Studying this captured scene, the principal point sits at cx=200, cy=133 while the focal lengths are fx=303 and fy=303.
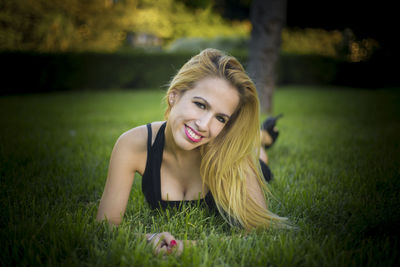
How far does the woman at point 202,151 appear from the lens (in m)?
1.87

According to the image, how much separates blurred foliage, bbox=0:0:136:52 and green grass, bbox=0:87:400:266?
43.3ft

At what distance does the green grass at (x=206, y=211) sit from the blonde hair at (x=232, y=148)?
131mm

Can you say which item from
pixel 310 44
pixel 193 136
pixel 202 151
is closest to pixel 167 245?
pixel 193 136

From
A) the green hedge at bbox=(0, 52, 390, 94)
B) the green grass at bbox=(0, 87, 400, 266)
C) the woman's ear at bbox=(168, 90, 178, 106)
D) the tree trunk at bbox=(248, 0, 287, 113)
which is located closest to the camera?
the green grass at bbox=(0, 87, 400, 266)

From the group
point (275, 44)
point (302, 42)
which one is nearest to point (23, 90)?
point (275, 44)

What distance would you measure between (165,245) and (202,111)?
2.62ft

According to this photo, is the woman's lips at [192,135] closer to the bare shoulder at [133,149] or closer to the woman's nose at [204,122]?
the woman's nose at [204,122]

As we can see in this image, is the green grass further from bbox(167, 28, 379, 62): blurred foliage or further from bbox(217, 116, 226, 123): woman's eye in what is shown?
bbox(167, 28, 379, 62): blurred foliage

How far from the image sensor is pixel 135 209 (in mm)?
2223

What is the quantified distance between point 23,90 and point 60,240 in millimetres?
12369

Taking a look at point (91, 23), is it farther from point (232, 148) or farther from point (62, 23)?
point (232, 148)

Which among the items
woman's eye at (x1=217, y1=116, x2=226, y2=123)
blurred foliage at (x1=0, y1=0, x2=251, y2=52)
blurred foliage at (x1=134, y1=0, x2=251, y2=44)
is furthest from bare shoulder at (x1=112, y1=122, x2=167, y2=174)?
blurred foliage at (x1=134, y1=0, x2=251, y2=44)

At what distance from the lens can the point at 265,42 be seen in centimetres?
722

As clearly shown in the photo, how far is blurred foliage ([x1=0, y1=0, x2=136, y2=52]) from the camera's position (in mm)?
15273
